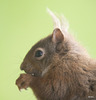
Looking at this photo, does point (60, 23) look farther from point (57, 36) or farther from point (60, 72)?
point (60, 72)

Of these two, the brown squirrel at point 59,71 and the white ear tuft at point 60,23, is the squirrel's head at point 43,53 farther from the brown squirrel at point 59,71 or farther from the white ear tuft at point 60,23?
the white ear tuft at point 60,23

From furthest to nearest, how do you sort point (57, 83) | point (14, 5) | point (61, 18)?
point (14, 5), point (61, 18), point (57, 83)

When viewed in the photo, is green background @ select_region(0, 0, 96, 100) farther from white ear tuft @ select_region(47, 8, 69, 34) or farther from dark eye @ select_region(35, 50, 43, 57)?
dark eye @ select_region(35, 50, 43, 57)

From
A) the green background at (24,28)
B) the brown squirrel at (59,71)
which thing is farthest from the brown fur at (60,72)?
the green background at (24,28)

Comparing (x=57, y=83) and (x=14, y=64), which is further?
(x=14, y=64)

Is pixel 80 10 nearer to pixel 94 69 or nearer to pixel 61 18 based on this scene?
pixel 61 18

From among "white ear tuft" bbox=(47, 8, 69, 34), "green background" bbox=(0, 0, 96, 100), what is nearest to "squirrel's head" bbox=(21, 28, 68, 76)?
"white ear tuft" bbox=(47, 8, 69, 34)

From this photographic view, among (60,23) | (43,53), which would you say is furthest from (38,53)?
(60,23)

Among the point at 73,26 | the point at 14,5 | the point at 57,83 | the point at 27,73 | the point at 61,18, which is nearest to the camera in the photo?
the point at 57,83

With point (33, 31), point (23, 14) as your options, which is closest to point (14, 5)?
point (23, 14)

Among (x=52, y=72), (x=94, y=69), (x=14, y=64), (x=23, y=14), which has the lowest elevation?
(x=94, y=69)
